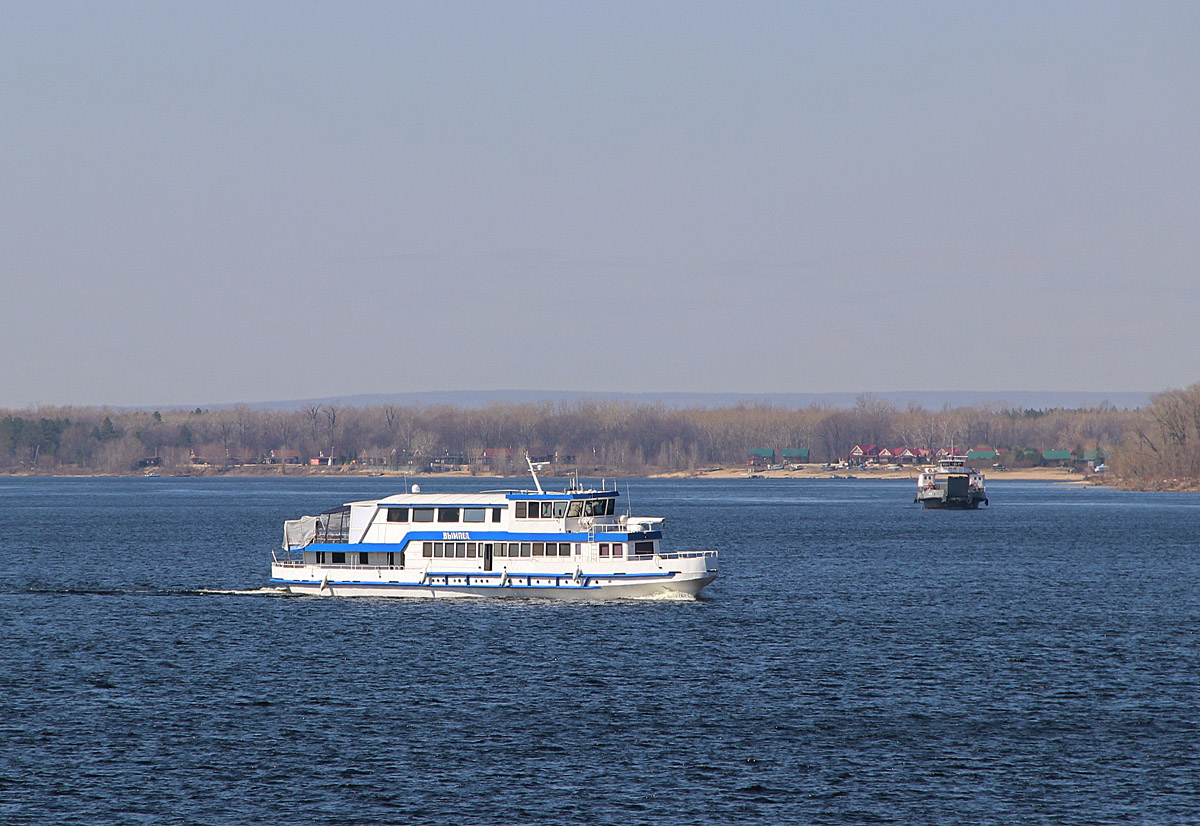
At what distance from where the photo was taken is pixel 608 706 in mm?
57062

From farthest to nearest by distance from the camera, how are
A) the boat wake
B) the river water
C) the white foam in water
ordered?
1. the boat wake
2. the white foam in water
3. the river water

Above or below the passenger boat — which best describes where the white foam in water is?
below

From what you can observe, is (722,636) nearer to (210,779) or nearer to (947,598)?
(947,598)

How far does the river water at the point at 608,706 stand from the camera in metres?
43.2

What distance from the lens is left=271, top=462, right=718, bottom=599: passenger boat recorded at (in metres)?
84.8

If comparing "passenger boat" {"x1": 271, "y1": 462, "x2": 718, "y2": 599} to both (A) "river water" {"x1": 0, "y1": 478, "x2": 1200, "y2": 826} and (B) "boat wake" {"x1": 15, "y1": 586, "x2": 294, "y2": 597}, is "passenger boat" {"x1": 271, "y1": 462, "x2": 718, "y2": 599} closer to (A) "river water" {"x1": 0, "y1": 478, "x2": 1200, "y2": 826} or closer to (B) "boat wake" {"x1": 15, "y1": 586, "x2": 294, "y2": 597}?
(A) "river water" {"x1": 0, "y1": 478, "x2": 1200, "y2": 826}

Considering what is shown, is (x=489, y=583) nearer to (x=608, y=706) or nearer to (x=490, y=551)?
(x=490, y=551)

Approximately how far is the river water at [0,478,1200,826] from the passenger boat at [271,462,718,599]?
1563 mm

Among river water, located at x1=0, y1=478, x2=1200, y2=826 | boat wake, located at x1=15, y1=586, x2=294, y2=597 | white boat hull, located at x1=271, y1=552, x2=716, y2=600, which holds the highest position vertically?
white boat hull, located at x1=271, y1=552, x2=716, y2=600

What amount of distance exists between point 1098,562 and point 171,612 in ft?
259

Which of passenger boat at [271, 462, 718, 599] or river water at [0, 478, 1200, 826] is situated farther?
passenger boat at [271, 462, 718, 599]

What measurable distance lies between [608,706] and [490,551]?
30.7m

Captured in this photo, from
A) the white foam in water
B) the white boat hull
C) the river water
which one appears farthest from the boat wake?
the white boat hull

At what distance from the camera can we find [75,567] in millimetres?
118250
